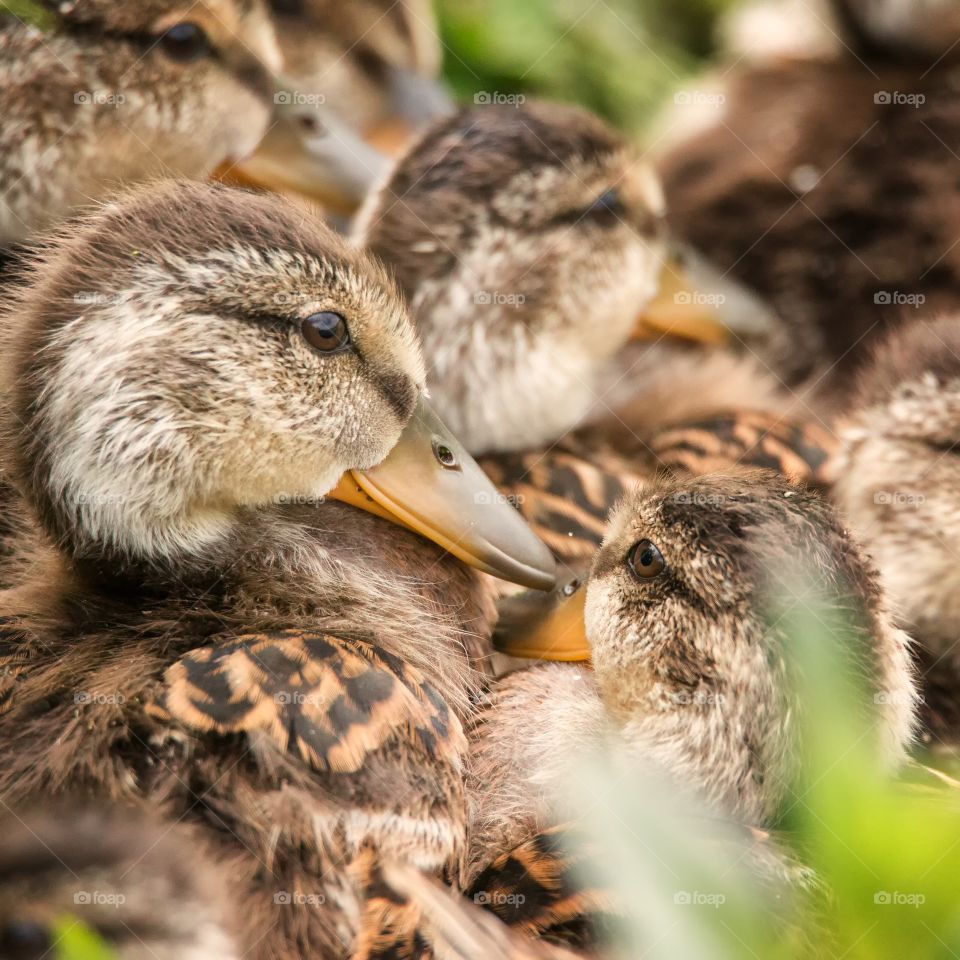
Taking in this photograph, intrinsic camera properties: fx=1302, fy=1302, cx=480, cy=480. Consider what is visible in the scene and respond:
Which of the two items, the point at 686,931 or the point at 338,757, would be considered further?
the point at 338,757

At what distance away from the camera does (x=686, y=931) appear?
3.96 ft

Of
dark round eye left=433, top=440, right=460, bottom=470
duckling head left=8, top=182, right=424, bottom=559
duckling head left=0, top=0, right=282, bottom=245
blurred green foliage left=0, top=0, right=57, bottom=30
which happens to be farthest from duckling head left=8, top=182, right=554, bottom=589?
blurred green foliage left=0, top=0, right=57, bottom=30

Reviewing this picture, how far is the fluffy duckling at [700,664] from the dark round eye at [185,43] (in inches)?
60.2

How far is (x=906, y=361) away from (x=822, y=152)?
3.57ft

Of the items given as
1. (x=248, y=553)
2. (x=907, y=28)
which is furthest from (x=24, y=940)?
(x=907, y=28)

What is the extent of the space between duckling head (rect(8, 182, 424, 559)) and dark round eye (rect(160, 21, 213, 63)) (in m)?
0.86

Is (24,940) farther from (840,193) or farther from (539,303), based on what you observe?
(840,193)

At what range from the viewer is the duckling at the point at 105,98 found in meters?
2.83

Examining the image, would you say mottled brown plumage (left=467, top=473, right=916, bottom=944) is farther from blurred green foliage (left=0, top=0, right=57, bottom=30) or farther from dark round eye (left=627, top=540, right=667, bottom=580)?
blurred green foliage (left=0, top=0, right=57, bottom=30)

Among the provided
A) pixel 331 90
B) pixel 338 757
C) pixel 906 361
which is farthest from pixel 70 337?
pixel 331 90

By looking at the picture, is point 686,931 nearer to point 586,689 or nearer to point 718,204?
point 586,689

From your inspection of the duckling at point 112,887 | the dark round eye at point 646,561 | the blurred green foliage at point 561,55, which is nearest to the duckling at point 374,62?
the blurred green foliage at point 561,55

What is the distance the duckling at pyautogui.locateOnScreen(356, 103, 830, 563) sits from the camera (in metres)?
3.11

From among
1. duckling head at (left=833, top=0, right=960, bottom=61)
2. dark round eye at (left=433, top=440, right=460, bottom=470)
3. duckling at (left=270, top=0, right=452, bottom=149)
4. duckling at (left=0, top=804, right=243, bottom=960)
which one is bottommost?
duckling at (left=0, top=804, right=243, bottom=960)
